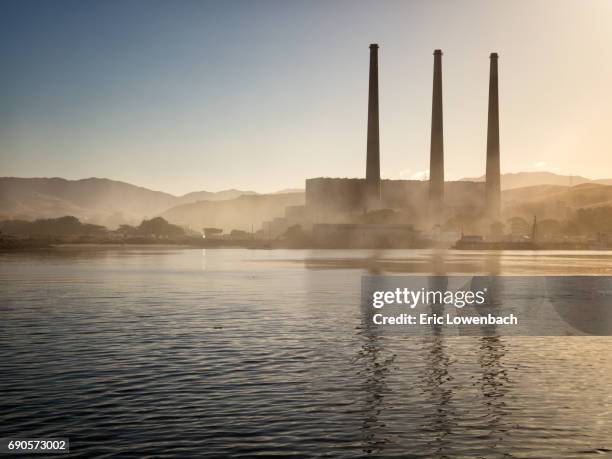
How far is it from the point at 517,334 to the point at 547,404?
20.3 m

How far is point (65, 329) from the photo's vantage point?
149 feet

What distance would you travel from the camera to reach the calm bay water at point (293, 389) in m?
20.8

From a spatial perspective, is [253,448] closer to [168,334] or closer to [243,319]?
[168,334]

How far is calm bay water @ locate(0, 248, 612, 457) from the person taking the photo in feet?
68.3

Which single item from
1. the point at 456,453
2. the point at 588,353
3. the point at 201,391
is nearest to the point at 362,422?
the point at 456,453

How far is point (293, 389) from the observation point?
1083 inches
